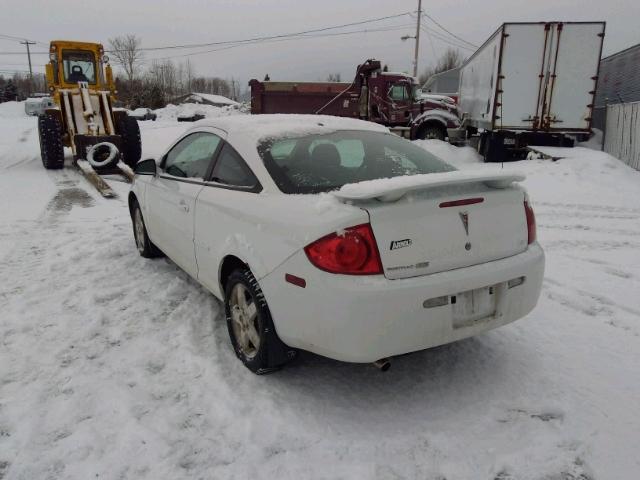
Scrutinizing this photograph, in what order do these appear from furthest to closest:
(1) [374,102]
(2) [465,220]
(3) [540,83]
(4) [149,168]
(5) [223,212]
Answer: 1. (1) [374,102]
2. (3) [540,83]
3. (4) [149,168]
4. (5) [223,212]
5. (2) [465,220]

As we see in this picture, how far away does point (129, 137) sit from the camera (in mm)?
12070

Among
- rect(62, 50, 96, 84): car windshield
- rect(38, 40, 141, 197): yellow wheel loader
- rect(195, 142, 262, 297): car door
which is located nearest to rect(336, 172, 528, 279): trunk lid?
rect(195, 142, 262, 297): car door

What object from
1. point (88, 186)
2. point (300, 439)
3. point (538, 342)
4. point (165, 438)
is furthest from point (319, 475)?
point (88, 186)

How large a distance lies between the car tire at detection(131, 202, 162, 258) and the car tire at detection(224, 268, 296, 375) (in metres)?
2.16

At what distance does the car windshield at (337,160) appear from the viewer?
2.94m

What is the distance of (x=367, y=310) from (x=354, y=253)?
0.29 m

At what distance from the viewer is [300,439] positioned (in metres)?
2.40

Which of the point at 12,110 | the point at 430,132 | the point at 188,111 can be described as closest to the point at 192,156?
the point at 430,132

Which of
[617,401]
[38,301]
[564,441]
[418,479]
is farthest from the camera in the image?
[38,301]

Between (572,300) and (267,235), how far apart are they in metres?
2.86

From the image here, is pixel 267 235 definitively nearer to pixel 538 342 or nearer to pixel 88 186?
pixel 538 342

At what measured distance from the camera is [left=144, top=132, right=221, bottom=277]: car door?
3672 millimetres

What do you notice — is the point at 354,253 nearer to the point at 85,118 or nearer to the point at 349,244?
the point at 349,244

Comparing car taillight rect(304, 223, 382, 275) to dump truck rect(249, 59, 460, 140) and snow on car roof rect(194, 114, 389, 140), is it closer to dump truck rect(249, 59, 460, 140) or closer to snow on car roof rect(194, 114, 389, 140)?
snow on car roof rect(194, 114, 389, 140)
